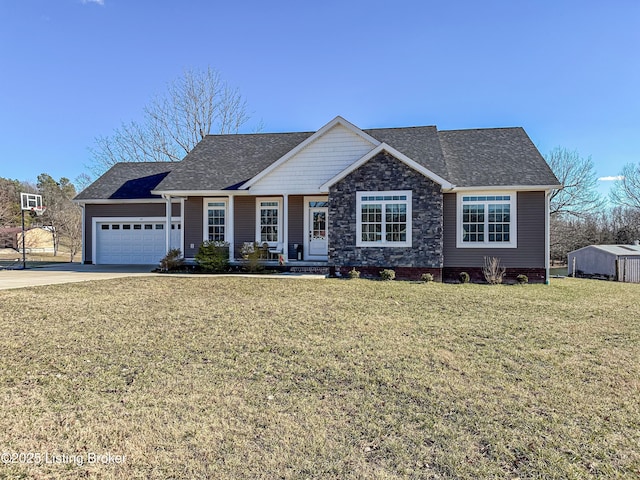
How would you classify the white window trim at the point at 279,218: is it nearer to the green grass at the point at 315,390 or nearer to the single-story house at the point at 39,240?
the green grass at the point at 315,390

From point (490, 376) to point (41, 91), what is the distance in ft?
77.5

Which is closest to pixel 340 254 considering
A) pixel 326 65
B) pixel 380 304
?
pixel 380 304

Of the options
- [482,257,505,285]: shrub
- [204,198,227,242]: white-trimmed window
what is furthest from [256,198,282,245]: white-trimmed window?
[482,257,505,285]: shrub

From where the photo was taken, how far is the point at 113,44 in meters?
16.7

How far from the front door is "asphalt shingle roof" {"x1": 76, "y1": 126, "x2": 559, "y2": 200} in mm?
3311

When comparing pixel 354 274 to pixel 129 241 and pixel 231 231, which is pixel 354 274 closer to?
pixel 231 231

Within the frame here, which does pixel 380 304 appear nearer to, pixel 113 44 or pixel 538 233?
pixel 538 233

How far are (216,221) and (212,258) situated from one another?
7.76ft

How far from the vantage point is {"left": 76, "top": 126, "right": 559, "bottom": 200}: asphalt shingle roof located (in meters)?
14.9

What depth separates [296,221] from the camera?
1652 centimetres

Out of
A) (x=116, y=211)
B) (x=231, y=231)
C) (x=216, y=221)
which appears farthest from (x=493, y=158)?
(x=116, y=211)

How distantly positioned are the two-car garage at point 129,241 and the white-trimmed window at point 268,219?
5.63 metres

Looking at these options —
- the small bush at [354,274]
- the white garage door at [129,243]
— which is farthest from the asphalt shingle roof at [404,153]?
the small bush at [354,274]

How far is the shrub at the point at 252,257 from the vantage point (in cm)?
1504
